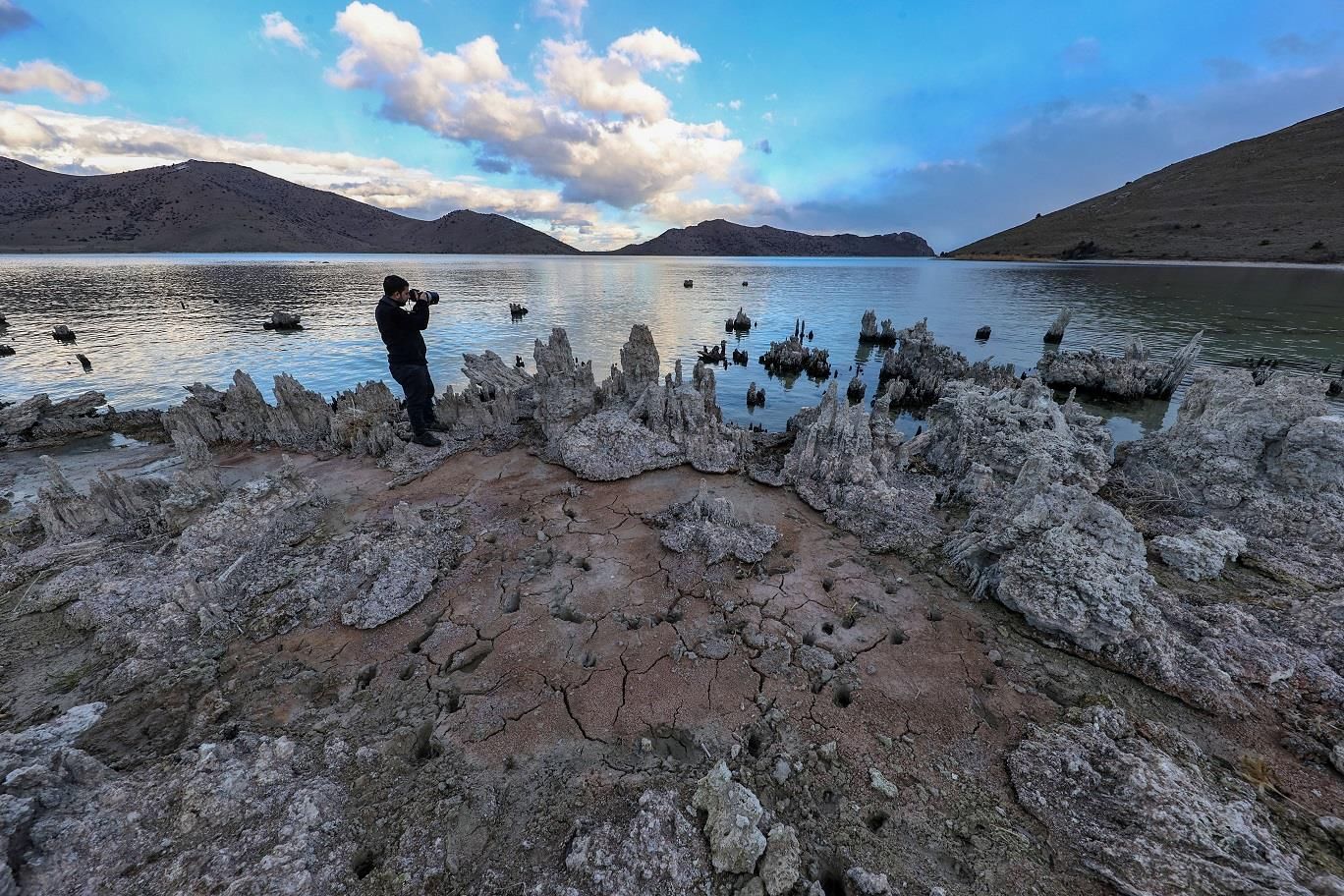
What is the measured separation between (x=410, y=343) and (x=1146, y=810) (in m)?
13.9

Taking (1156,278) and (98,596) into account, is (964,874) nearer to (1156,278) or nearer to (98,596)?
(98,596)

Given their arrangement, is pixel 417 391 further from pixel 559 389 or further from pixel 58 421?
pixel 58 421

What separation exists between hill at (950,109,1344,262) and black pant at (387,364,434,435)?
14753cm

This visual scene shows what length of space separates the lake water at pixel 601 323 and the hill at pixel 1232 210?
37554 mm

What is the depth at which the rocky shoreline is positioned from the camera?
165 inches

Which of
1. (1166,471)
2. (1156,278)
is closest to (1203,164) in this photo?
(1156,278)

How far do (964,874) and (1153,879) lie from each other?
5.02ft

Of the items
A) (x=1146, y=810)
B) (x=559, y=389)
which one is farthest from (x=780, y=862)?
(x=559, y=389)

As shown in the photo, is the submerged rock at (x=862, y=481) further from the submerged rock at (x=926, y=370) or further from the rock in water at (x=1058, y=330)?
the rock in water at (x=1058, y=330)

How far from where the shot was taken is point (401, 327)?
10.8 m

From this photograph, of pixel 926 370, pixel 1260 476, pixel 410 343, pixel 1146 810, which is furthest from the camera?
pixel 926 370

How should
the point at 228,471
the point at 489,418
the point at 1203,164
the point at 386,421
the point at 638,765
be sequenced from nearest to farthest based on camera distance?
1. the point at 638,765
2. the point at 228,471
3. the point at 386,421
4. the point at 489,418
5. the point at 1203,164

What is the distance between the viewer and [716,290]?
79.3 meters

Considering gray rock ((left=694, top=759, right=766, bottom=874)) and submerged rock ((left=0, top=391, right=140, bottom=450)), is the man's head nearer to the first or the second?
gray rock ((left=694, top=759, right=766, bottom=874))
